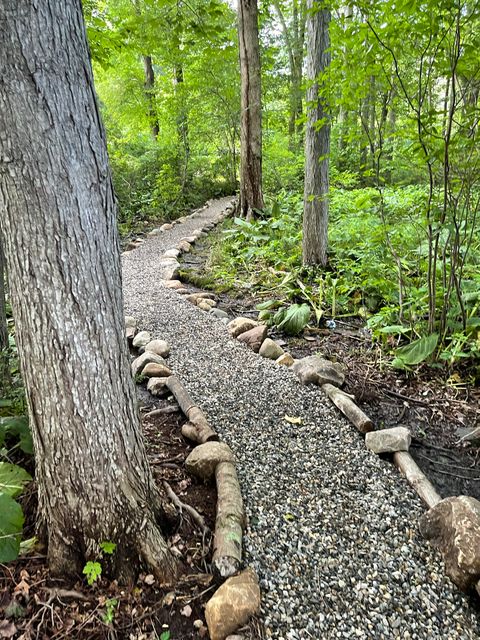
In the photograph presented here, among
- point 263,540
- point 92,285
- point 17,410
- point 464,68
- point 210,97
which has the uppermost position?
point 210,97

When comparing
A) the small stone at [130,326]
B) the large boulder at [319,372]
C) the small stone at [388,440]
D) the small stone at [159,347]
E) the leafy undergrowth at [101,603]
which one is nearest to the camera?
the leafy undergrowth at [101,603]

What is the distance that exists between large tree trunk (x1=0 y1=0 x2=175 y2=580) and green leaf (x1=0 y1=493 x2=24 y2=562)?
0.32ft

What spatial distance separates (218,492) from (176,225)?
7583 millimetres

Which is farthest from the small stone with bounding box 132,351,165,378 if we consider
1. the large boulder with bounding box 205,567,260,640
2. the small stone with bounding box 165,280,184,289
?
the small stone with bounding box 165,280,184,289

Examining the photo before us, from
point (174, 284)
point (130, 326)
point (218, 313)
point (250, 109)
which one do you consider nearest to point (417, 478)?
point (218, 313)

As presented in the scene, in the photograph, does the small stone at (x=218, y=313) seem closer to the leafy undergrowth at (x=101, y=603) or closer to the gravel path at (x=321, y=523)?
the gravel path at (x=321, y=523)

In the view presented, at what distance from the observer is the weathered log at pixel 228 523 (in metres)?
1.42

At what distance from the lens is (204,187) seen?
36.7 feet

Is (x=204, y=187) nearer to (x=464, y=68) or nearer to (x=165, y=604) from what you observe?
(x=464, y=68)

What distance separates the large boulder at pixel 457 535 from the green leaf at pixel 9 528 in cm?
157

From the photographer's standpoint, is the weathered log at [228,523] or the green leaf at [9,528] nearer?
the green leaf at [9,528]

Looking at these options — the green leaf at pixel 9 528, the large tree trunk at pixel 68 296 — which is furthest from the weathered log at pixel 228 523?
the green leaf at pixel 9 528

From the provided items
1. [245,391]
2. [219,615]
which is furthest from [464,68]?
[219,615]

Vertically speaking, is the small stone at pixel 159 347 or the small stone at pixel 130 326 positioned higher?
the small stone at pixel 130 326
